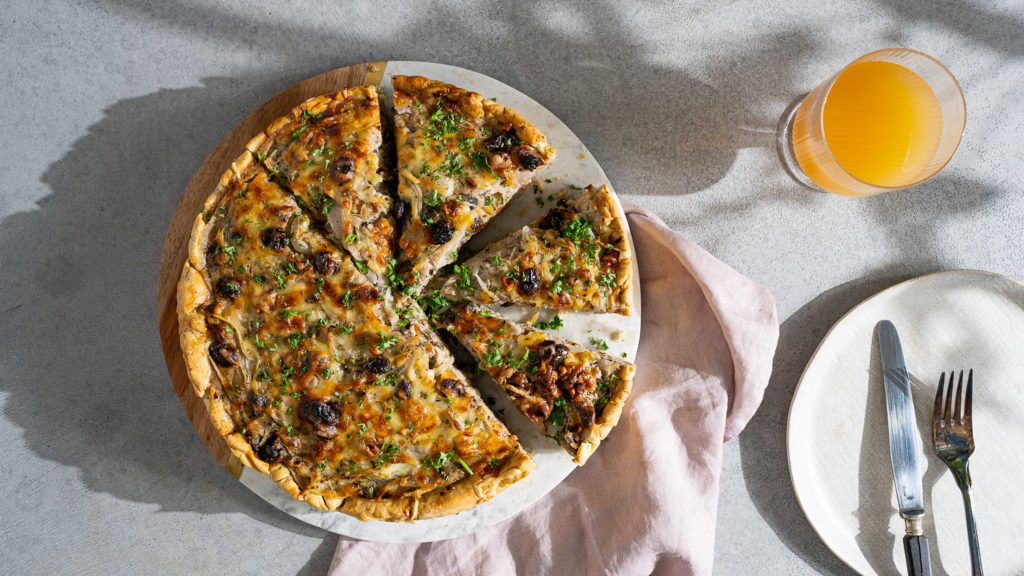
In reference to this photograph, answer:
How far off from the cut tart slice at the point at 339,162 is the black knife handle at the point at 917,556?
11.2 feet

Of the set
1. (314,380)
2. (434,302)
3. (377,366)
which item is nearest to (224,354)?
(314,380)

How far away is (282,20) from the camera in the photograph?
4.11 meters

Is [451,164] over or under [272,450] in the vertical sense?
over

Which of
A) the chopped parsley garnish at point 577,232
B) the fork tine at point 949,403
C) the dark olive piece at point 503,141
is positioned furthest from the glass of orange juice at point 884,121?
the dark olive piece at point 503,141

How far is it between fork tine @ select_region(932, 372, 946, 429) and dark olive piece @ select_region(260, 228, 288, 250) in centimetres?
389

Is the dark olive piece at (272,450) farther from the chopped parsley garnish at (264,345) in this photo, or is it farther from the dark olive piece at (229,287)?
the dark olive piece at (229,287)

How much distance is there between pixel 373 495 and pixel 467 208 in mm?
1607

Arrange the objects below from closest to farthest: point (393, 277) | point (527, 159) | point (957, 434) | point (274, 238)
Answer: point (274, 238) → point (527, 159) → point (393, 277) → point (957, 434)

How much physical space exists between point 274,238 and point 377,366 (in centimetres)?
85

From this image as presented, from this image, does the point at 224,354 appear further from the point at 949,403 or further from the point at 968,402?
the point at 968,402

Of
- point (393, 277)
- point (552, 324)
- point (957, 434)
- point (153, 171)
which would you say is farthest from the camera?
point (153, 171)

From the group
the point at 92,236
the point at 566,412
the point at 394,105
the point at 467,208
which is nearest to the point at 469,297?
the point at 467,208

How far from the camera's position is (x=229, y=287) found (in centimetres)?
348

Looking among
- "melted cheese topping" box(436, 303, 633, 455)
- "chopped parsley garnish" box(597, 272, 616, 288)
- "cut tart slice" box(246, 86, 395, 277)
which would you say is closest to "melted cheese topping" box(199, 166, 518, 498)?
"cut tart slice" box(246, 86, 395, 277)
